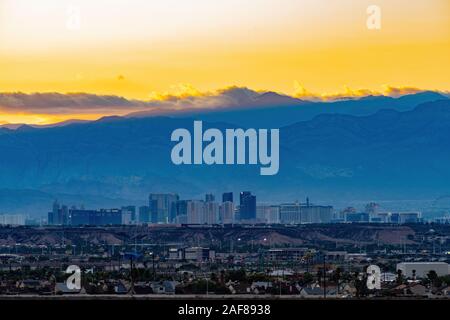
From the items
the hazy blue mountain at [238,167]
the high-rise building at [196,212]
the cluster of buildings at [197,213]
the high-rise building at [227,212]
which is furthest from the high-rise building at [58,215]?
the high-rise building at [227,212]

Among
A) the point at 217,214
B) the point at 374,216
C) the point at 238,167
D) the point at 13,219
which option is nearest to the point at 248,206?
the point at 217,214

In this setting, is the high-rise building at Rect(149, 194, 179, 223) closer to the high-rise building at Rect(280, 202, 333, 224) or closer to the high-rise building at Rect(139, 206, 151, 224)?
the high-rise building at Rect(139, 206, 151, 224)

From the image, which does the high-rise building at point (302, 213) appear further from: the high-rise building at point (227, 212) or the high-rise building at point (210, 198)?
the high-rise building at point (210, 198)

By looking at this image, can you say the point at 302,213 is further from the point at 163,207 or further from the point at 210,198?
the point at 163,207

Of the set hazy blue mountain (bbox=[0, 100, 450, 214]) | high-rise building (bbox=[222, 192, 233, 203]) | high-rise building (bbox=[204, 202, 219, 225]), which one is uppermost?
hazy blue mountain (bbox=[0, 100, 450, 214])

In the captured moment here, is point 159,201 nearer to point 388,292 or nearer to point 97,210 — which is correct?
point 97,210

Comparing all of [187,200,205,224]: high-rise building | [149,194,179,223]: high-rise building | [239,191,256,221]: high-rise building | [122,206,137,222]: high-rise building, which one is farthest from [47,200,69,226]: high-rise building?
[239,191,256,221]: high-rise building

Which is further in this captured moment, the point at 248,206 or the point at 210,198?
the point at 210,198
